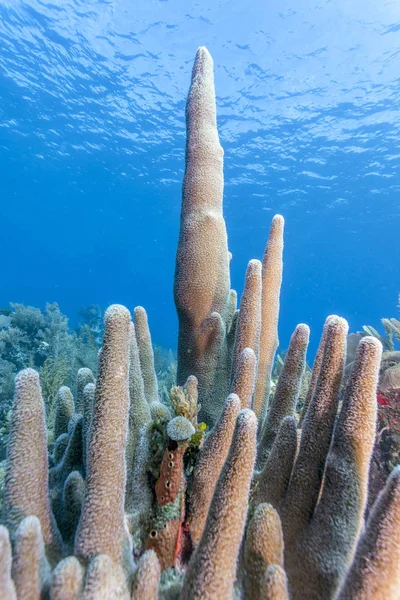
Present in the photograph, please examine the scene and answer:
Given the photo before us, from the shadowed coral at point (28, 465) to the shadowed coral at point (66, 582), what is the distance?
14.2 inches

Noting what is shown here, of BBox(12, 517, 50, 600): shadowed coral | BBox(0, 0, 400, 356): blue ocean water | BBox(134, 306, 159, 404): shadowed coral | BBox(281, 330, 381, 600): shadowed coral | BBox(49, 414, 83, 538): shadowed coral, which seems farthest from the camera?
BBox(0, 0, 400, 356): blue ocean water

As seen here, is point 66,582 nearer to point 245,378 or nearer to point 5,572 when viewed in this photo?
point 5,572

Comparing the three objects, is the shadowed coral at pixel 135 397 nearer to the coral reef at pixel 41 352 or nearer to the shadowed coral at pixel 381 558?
the shadowed coral at pixel 381 558

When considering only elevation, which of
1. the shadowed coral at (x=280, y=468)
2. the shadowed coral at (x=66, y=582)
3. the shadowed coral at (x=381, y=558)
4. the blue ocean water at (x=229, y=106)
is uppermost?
the blue ocean water at (x=229, y=106)

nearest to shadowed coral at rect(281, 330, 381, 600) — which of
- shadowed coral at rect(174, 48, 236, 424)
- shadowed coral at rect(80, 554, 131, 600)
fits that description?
shadowed coral at rect(80, 554, 131, 600)

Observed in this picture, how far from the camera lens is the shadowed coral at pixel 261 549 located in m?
1.11

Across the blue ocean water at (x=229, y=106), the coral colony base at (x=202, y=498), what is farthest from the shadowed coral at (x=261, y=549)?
the blue ocean water at (x=229, y=106)

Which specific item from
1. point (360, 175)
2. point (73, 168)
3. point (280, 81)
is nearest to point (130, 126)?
point (280, 81)

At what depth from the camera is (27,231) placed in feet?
338

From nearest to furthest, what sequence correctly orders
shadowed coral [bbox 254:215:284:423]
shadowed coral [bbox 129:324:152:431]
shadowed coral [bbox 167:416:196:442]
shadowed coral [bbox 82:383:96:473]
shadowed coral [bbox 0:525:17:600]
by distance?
1. shadowed coral [bbox 0:525:17:600]
2. shadowed coral [bbox 167:416:196:442]
3. shadowed coral [bbox 82:383:96:473]
4. shadowed coral [bbox 129:324:152:431]
5. shadowed coral [bbox 254:215:284:423]

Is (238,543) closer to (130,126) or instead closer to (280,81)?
(280,81)

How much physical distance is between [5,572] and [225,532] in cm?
66

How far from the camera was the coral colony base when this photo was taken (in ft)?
3.42

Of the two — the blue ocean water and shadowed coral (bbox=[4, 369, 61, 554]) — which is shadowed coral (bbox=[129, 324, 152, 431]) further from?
the blue ocean water
